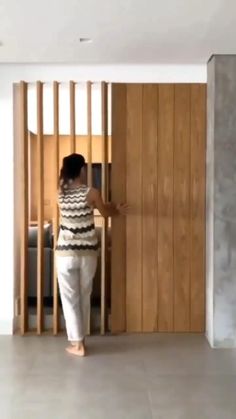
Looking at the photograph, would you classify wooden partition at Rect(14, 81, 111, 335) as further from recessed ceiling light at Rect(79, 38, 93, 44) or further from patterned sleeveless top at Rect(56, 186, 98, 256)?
recessed ceiling light at Rect(79, 38, 93, 44)

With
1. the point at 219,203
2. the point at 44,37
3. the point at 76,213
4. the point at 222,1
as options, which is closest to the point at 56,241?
the point at 76,213

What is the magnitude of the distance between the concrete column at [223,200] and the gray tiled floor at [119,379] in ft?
0.86

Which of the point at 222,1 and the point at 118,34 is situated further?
the point at 118,34

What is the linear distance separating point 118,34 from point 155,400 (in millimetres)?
2480

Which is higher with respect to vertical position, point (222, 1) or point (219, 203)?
point (222, 1)

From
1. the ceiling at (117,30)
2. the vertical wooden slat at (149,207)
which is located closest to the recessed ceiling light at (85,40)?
the ceiling at (117,30)

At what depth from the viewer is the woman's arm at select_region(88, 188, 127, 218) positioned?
4426 millimetres

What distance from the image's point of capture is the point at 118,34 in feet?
12.6

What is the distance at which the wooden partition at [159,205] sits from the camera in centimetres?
487

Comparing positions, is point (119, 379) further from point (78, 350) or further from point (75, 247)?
point (75, 247)

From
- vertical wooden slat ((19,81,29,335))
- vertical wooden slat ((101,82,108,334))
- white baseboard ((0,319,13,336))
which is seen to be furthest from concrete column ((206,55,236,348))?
white baseboard ((0,319,13,336))

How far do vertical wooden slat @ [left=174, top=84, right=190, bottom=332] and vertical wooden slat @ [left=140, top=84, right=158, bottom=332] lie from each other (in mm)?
189

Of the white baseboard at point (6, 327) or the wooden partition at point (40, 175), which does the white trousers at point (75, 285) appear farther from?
the white baseboard at point (6, 327)

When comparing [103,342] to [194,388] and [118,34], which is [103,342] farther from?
[118,34]
